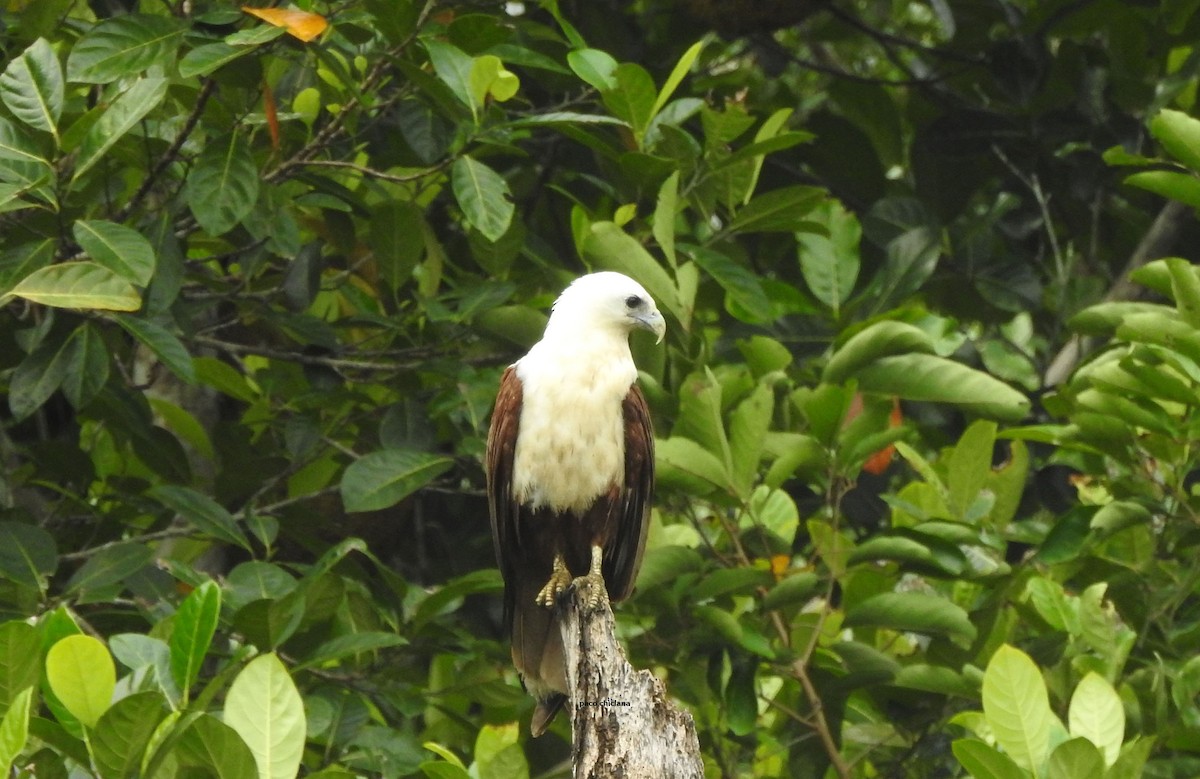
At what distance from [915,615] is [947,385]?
2.16 feet

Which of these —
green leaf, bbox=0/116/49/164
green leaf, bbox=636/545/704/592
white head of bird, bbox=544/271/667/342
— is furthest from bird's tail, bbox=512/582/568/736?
green leaf, bbox=0/116/49/164

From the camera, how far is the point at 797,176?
6426mm

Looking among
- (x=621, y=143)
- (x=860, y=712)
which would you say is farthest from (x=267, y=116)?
(x=860, y=712)

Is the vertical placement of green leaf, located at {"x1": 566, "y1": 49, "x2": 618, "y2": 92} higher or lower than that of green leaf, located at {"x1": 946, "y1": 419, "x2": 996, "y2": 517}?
higher

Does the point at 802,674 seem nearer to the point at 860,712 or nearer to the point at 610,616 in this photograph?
the point at 860,712

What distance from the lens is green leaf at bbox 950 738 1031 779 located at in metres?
3.57

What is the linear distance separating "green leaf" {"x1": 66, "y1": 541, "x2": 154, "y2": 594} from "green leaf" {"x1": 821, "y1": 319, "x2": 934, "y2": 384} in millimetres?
2004

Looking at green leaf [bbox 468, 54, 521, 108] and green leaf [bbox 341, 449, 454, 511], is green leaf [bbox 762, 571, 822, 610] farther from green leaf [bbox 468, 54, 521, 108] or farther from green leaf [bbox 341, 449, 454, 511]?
green leaf [bbox 468, 54, 521, 108]

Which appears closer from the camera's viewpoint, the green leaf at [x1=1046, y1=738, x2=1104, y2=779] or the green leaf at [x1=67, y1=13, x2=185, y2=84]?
the green leaf at [x1=1046, y1=738, x2=1104, y2=779]

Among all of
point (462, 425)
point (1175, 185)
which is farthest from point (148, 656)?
point (1175, 185)

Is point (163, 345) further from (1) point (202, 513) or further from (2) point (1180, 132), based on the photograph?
(2) point (1180, 132)

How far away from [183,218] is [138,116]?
96 centimetres

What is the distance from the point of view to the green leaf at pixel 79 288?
12.4 ft

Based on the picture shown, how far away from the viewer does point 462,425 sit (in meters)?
5.25
